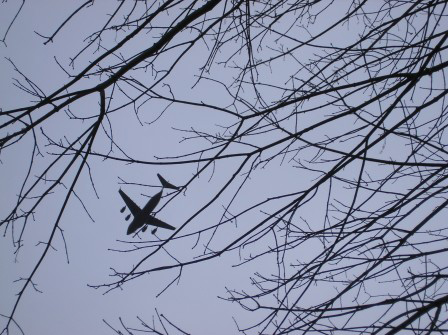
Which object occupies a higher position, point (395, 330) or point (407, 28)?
point (407, 28)

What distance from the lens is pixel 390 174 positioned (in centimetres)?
225

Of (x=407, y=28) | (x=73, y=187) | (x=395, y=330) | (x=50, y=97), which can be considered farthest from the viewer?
(x=407, y=28)

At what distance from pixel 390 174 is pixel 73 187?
156 cm

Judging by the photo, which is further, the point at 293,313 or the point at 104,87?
the point at 293,313

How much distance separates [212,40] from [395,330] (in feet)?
6.41

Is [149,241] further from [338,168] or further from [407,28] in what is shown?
[407,28]

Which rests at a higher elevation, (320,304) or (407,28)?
(407,28)

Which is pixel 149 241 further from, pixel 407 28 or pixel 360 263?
pixel 407 28

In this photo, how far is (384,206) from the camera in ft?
7.18

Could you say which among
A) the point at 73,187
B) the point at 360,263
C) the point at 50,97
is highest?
the point at 50,97

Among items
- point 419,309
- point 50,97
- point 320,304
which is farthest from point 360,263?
point 50,97

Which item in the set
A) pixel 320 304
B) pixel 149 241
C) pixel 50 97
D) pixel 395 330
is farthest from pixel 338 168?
pixel 50 97

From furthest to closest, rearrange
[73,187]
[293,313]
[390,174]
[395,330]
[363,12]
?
[363,12], [390,174], [293,313], [73,187], [395,330]

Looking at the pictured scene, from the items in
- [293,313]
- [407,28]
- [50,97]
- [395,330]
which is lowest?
[395,330]
